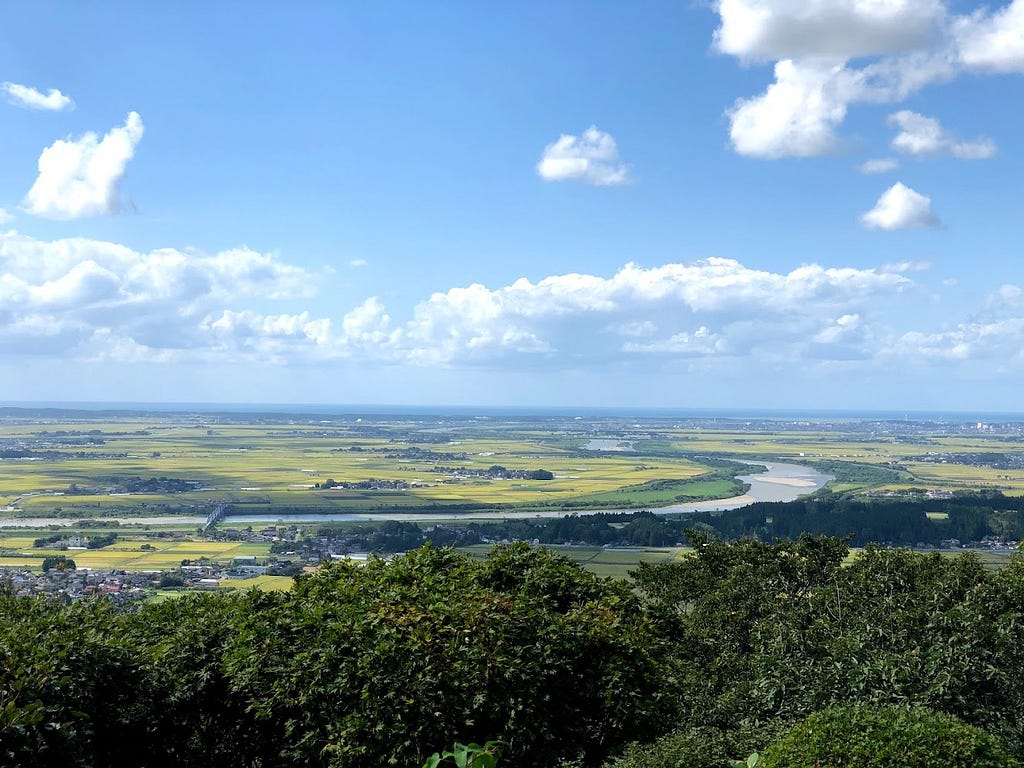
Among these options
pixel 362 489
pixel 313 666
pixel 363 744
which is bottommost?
pixel 362 489

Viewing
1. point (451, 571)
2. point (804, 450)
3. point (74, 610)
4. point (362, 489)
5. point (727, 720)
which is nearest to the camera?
point (74, 610)

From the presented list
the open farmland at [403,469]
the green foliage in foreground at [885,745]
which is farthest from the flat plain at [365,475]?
the green foliage in foreground at [885,745]

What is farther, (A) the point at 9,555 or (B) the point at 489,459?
(B) the point at 489,459

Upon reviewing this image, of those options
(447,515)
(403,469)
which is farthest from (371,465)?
(447,515)

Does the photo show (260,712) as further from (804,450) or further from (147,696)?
(804,450)

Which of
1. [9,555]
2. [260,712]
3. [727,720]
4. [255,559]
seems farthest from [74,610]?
[9,555]

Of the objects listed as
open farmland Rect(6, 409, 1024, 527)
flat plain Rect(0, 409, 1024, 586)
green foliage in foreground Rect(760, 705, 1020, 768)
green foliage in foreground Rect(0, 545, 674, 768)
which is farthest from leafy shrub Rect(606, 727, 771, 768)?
open farmland Rect(6, 409, 1024, 527)

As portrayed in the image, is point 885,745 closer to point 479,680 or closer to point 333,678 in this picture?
point 479,680

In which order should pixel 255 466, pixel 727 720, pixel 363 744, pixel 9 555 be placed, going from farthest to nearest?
1. pixel 255 466
2. pixel 9 555
3. pixel 727 720
4. pixel 363 744

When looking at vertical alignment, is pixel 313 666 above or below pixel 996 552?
above
